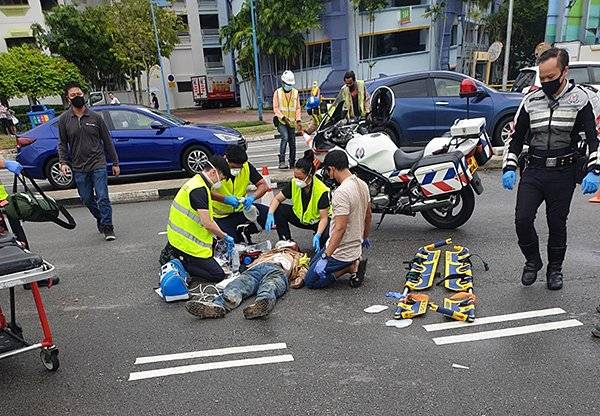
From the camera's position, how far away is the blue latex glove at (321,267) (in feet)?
13.6

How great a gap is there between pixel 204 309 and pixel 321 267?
105cm

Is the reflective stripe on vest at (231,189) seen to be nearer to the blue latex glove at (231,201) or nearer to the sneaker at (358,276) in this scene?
the blue latex glove at (231,201)

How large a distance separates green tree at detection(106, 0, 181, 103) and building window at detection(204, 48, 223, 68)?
1313 cm

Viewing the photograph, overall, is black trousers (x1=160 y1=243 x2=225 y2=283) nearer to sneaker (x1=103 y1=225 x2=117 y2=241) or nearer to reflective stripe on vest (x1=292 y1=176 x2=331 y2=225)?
reflective stripe on vest (x1=292 y1=176 x2=331 y2=225)

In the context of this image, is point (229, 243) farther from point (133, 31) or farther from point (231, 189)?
point (133, 31)

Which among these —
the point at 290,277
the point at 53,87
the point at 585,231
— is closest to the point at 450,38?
the point at 53,87

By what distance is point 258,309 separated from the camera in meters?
A: 3.72

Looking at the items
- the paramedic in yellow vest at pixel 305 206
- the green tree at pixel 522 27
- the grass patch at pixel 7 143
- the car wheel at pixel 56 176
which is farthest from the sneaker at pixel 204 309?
the green tree at pixel 522 27

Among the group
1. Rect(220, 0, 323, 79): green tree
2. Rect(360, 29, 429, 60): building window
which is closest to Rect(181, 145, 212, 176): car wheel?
Rect(220, 0, 323, 79): green tree

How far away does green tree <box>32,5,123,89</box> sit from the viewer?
2827 centimetres

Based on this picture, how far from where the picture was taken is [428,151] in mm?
5371

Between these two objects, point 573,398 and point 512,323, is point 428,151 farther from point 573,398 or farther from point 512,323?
point 573,398

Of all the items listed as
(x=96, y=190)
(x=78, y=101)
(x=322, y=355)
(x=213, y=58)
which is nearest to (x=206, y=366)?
(x=322, y=355)

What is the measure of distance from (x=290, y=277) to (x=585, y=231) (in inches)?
133
